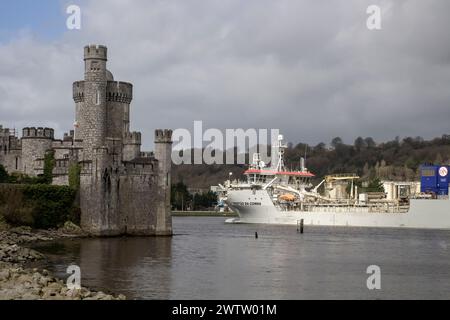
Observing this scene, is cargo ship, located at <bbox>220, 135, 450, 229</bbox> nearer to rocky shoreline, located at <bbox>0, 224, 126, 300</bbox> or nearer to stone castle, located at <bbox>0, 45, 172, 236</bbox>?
stone castle, located at <bbox>0, 45, 172, 236</bbox>

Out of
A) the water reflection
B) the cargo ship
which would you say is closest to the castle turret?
the water reflection

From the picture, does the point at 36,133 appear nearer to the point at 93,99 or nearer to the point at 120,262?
the point at 93,99

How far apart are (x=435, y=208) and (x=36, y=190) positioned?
1950 inches

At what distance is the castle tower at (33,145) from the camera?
182ft

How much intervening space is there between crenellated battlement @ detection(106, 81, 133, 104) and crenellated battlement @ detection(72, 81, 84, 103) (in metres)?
1.73

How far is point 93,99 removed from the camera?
175 ft

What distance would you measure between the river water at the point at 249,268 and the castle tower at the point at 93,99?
28.1ft

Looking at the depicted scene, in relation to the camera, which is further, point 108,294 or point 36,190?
point 36,190

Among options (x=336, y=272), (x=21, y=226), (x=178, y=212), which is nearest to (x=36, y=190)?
(x=21, y=226)

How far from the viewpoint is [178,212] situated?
13275cm

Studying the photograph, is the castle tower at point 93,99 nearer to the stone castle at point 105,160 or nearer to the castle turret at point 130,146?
the stone castle at point 105,160

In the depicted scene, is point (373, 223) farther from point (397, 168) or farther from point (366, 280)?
point (397, 168)

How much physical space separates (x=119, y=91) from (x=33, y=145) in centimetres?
727

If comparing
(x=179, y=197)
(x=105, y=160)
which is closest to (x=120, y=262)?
(x=105, y=160)
